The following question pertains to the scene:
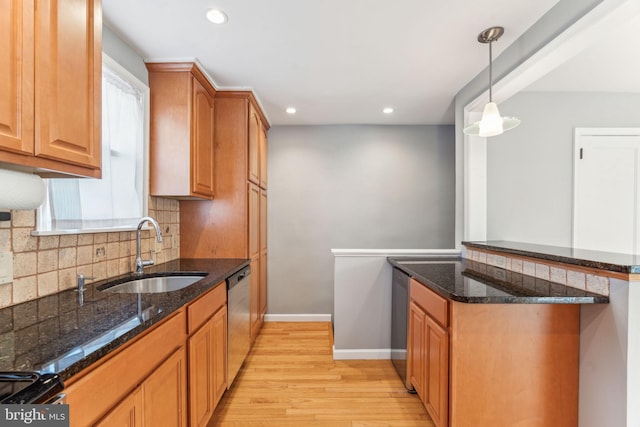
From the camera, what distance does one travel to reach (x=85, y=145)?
116 centimetres

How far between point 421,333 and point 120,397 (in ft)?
5.19

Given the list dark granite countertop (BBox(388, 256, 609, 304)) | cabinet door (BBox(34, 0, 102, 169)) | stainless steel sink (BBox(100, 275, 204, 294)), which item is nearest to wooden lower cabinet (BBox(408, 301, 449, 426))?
dark granite countertop (BBox(388, 256, 609, 304))

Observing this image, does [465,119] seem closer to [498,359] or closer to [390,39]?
[390,39]

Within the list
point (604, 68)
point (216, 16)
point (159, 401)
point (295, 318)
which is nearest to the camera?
point (159, 401)

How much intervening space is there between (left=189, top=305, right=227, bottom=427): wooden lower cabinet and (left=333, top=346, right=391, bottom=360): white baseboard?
3.53 ft

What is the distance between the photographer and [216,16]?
168cm

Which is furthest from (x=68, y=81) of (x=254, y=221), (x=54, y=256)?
(x=254, y=221)

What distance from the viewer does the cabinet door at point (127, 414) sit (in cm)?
90

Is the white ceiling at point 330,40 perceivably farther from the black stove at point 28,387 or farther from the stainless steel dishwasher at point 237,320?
the black stove at point 28,387

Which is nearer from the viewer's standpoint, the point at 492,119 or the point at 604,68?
the point at 492,119

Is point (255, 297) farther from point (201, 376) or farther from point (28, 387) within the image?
point (28, 387)

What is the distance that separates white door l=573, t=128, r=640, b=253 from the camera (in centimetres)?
266

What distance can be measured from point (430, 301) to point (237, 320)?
1419 mm

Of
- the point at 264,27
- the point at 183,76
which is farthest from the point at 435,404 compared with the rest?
the point at 183,76
